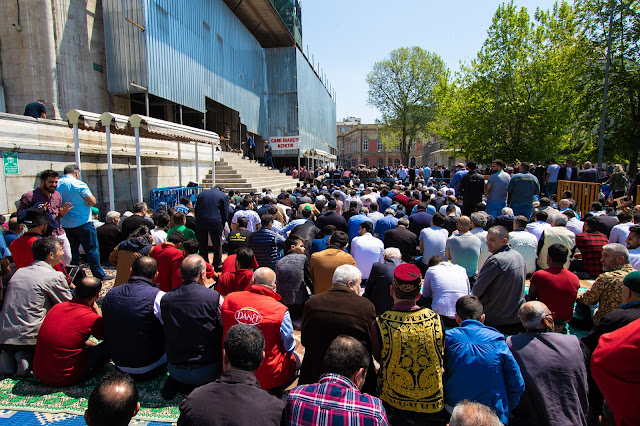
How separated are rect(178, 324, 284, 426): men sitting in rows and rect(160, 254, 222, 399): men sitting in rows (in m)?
1.18

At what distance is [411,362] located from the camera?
2.62 metres

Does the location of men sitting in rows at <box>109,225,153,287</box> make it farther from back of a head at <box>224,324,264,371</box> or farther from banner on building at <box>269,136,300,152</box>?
banner on building at <box>269,136,300,152</box>

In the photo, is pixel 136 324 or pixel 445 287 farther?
pixel 445 287

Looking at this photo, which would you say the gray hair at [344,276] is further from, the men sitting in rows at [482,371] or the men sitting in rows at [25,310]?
the men sitting in rows at [25,310]

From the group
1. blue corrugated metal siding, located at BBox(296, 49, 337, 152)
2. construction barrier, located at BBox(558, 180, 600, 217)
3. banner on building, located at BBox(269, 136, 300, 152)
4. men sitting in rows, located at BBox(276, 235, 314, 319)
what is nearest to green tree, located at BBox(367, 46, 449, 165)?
blue corrugated metal siding, located at BBox(296, 49, 337, 152)

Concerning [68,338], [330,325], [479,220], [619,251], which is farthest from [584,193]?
[68,338]

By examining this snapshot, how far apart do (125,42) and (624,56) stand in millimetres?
21552

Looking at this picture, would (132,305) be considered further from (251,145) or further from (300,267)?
(251,145)

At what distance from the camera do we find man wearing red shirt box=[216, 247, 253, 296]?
14.1 ft

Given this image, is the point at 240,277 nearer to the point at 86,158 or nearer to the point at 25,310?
the point at 25,310

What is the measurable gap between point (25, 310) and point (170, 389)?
62.8 inches

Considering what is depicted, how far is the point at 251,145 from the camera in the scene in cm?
2288

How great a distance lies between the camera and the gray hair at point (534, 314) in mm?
2669

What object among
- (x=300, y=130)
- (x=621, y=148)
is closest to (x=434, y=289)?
(x=621, y=148)
